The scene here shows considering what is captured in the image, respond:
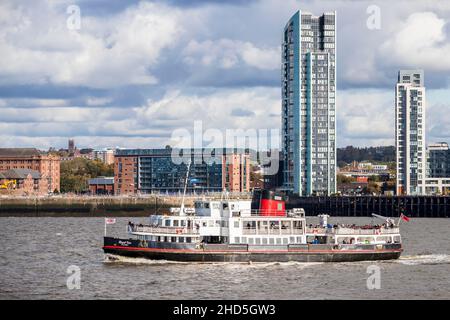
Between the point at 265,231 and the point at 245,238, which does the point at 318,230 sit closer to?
the point at 265,231

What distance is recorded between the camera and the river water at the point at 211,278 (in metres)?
59.1

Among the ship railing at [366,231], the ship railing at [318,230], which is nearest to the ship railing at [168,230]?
the ship railing at [318,230]

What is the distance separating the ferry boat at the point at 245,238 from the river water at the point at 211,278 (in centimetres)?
80

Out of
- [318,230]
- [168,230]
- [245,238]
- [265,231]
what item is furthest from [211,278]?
[318,230]

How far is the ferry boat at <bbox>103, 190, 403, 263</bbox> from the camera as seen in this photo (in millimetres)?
71625

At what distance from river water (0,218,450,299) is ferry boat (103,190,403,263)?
2.64 feet

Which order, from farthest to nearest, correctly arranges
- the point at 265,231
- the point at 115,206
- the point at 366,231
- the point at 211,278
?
the point at 115,206 < the point at 366,231 < the point at 265,231 < the point at 211,278

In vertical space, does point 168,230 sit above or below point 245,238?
above

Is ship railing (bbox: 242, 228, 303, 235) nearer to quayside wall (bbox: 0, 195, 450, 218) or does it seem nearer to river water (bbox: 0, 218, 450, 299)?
river water (bbox: 0, 218, 450, 299)

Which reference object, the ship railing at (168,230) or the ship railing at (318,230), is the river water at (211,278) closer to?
the ship railing at (168,230)

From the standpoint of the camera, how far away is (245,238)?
239ft

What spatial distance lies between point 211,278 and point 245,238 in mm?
8566
